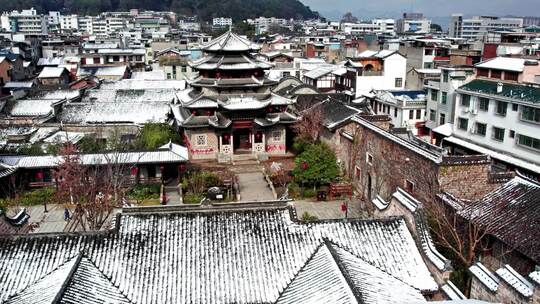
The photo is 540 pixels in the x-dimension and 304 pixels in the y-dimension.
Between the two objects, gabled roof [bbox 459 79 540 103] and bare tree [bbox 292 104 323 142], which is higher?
gabled roof [bbox 459 79 540 103]

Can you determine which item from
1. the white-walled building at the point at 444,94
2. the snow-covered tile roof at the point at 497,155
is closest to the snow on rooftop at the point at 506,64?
the white-walled building at the point at 444,94

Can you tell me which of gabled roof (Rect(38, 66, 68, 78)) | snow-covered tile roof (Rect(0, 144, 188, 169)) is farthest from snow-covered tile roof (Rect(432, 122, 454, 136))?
gabled roof (Rect(38, 66, 68, 78))

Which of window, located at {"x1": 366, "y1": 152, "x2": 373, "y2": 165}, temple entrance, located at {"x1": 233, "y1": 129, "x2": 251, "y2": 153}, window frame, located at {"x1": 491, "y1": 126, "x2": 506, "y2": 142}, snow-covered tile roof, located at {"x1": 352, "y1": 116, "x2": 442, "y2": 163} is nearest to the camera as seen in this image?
snow-covered tile roof, located at {"x1": 352, "y1": 116, "x2": 442, "y2": 163}

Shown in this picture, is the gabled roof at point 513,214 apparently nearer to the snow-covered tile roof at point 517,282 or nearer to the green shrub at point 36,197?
the snow-covered tile roof at point 517,282

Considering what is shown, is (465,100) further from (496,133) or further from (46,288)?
(46,288)

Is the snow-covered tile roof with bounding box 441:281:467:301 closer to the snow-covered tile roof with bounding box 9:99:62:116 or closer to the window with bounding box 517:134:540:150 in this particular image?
the window with bounding box 517:134:540:150

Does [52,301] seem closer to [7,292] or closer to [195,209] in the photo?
[7,292]

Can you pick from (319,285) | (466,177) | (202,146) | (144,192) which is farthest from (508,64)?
(319,285)
